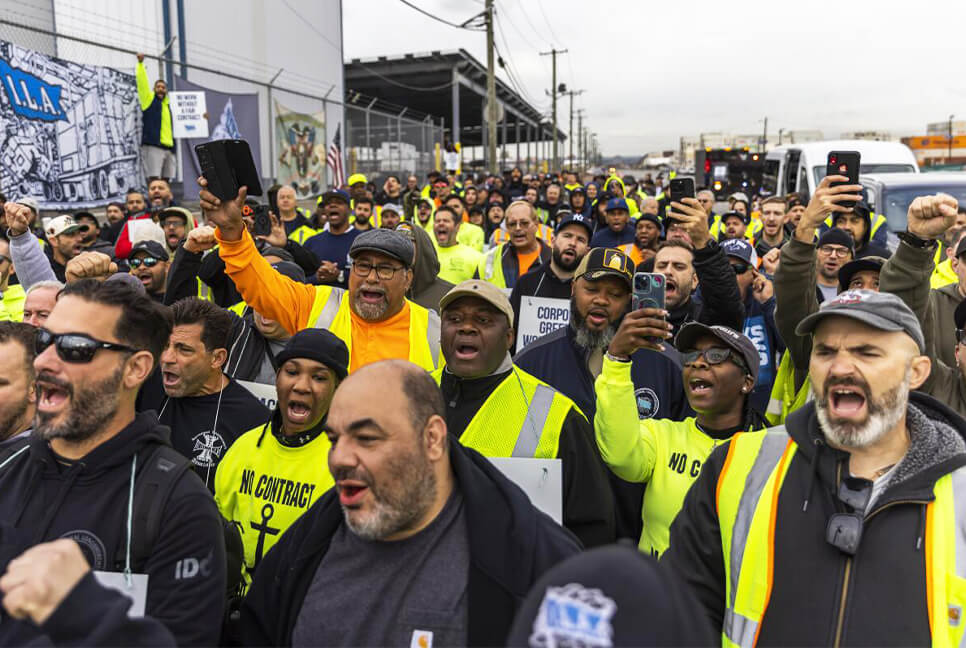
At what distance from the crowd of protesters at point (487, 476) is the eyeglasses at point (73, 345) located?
1 centimetres

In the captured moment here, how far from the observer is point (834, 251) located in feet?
18.2

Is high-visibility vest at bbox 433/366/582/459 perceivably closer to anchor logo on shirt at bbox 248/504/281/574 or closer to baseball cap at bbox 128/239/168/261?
anchor logo on shirt at bbox 248/504/281/574

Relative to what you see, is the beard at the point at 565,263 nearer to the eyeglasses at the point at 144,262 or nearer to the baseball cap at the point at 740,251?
the baseball cap at the point at 740,251

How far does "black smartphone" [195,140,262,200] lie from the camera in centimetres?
354

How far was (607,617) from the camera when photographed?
99 centimetres

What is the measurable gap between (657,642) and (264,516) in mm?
2477

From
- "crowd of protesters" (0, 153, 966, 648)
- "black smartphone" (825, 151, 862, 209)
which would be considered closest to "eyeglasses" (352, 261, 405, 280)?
"crowd of protesters" (0, 153, 966, 648)

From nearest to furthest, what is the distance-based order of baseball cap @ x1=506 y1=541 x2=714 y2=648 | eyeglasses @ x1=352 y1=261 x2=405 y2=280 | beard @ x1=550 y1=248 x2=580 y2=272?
baseball cap @ x1=506 y1=541 x2=714 y2=648 → eyeglasses @ x1=352 y1=261 x2=405 y2=280 → beard @ x1=550 y1=248 x2=580 y2=272

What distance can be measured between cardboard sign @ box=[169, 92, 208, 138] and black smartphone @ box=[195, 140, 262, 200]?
318 inches

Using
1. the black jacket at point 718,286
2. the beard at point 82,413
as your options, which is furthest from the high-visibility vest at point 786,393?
the beard at point 82,413

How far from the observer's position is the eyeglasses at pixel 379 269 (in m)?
4.23

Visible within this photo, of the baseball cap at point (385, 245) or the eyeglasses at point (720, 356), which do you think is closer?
the eyeglasses at point (720, 356)

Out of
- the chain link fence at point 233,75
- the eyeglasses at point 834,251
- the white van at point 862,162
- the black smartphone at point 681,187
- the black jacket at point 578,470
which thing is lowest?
the black jacket at point 578,470

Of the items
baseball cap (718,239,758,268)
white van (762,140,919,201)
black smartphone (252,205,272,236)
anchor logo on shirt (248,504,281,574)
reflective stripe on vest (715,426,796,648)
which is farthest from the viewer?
white van (762,140,919,201)
